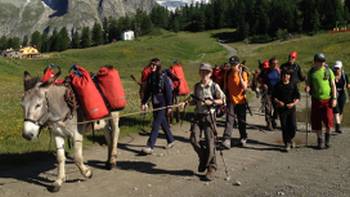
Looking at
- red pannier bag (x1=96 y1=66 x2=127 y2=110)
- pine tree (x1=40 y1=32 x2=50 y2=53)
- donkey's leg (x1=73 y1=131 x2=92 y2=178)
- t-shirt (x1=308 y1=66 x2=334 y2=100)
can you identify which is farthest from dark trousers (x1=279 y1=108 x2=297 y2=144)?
pine tree (x1=40 y1=32 x2=50 y2=53)

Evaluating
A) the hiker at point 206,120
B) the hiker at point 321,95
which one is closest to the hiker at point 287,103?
the hiker at point 321,95

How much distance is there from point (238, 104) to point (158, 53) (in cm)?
8760

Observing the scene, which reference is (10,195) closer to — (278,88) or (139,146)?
(139,146)

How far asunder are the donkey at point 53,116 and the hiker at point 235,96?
477cm

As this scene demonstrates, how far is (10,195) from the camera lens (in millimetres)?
9914

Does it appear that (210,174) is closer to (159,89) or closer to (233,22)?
(159,89)

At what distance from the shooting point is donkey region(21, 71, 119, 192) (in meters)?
9.29

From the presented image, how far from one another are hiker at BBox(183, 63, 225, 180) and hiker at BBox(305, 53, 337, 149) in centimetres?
415

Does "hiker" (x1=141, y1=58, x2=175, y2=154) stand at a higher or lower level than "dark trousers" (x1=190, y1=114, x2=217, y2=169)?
higher

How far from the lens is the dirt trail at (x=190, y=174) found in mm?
9938

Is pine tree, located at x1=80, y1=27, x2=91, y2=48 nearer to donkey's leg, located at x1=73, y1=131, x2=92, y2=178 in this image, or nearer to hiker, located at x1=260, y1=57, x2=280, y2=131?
hiker, located at x1=260, y1=57, x2=280, y2=131

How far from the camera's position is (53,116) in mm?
9930

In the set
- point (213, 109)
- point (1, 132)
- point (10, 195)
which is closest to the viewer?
point (10, 195)

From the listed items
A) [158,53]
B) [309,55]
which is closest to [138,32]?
[158,53]
